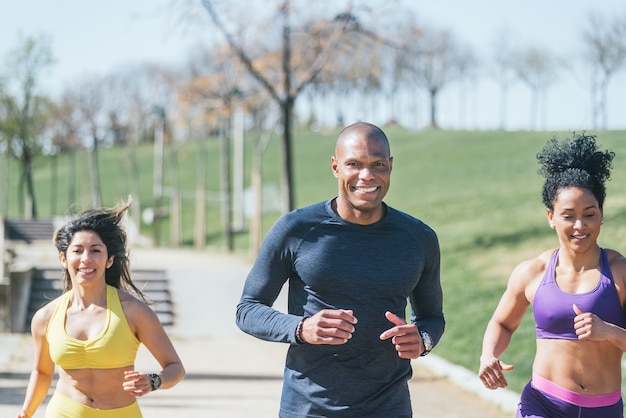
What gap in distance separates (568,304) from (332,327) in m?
1.35

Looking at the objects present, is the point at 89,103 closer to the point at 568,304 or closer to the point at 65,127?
the point at 65,127

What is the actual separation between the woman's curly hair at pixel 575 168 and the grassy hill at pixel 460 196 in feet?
22.1

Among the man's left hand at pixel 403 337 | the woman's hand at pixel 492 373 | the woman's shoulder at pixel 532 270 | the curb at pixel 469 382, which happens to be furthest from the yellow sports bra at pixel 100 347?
the curb at pixel 469 382

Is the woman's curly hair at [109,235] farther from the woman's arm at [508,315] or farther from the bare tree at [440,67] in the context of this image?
the bare tree at [440,67]

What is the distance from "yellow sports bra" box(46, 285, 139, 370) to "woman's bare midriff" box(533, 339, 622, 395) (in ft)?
6.29

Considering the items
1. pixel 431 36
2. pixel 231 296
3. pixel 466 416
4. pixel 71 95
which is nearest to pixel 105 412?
pixel 466 416

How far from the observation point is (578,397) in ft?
14.3

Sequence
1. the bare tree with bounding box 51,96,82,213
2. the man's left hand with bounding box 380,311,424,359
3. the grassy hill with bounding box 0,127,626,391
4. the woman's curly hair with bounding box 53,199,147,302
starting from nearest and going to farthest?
the man's left hand with bounding box 380,311,424,359 < the woman's curly hair with bounding box 53,199,147,302 < the grassy hill with bounding box 0,127,626,391 < the bare tree with bounding box 51,96,82,213

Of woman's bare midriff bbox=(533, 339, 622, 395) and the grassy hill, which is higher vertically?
woman's bare midriff bbox=(533, 339, 622, 395)

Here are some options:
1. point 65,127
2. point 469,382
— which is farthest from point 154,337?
point 65,127

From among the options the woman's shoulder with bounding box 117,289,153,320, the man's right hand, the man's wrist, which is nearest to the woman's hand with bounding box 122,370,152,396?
the woman's shoulder with bounding box 117,289,153,320

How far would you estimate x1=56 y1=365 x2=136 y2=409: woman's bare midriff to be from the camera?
14.4 ft

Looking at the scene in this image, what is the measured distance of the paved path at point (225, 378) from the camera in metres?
9.87

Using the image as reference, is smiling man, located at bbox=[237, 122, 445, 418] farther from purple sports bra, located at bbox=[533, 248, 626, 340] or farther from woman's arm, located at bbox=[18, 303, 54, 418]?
woman's arm, located at bbox=[18, 303, 54, 418]
